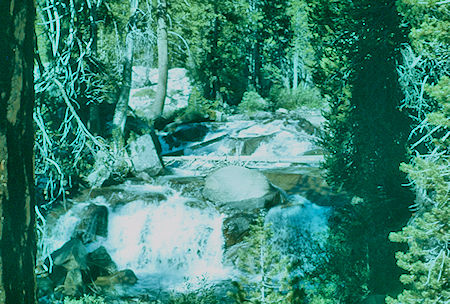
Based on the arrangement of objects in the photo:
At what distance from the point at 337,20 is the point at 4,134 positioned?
30.3 feet

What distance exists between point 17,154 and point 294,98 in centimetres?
2926

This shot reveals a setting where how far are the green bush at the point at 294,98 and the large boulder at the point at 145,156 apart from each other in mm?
16130

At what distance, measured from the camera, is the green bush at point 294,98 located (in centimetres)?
3059

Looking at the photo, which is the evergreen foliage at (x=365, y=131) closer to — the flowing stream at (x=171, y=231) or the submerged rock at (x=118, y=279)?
the flowing stream at (x=171, y=231)

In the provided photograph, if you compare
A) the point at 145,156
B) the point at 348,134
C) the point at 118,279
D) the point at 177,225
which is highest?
the point at 348,134

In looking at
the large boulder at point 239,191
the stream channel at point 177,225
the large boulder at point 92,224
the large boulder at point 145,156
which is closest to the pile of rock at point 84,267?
the large boulder at point 92,224

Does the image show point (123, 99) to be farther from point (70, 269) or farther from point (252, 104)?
point (252, 104)

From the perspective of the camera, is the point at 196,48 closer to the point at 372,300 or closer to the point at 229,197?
the point at 229,197

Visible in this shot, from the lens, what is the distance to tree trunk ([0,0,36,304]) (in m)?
2.65

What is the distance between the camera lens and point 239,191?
1201 centimetres

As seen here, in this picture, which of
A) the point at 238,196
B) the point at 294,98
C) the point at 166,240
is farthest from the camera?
the point at 294,98

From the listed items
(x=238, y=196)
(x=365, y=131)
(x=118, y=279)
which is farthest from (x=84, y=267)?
(x=365, y=131)

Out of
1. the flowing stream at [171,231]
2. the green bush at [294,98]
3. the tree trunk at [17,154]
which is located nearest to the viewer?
the tree trunk at [17,154]

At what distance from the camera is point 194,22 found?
2466 centimetres
